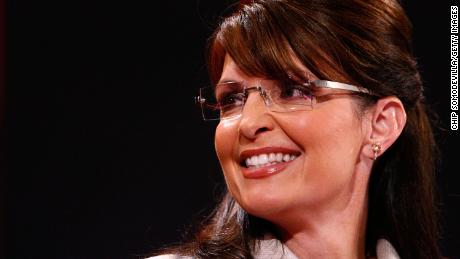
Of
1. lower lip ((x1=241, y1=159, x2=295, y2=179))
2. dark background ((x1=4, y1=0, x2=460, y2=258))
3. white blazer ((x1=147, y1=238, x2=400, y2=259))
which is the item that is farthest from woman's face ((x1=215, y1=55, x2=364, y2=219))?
dark background ((x1=4, y1=0, x2=460, y2=258))

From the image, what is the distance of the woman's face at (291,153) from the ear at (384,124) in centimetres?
7

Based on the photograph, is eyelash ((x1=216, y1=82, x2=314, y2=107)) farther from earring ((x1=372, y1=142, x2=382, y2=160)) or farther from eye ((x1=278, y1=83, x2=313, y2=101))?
earring ((x1=372, y1=142, x2=382, y2=160))

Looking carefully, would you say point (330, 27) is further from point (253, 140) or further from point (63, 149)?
point (63, 149)

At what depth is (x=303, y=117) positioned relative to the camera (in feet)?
4.37

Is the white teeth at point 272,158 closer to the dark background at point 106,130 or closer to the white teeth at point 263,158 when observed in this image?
the white teeth at point 263,158

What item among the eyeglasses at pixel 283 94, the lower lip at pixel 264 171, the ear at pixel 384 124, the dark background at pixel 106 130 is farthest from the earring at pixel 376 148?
the dark background at pixel 106 130

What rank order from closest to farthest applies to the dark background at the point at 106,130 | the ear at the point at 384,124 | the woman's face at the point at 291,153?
the woman's face at the point at 291,153 < the ear at the point at 384,124 < the dark background at the point at 106,130

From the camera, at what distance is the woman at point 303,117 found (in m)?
1.33

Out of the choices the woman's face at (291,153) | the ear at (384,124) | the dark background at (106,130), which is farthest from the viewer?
the dark background at (106,130)

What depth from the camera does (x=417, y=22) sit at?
7.47ft

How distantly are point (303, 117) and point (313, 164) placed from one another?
90 mm

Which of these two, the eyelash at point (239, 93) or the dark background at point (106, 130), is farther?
the dark background at point (106, 130)

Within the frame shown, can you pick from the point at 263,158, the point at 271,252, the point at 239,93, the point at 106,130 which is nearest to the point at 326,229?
the point at 271,252

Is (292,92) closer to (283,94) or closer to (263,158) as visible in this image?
(283,94)
